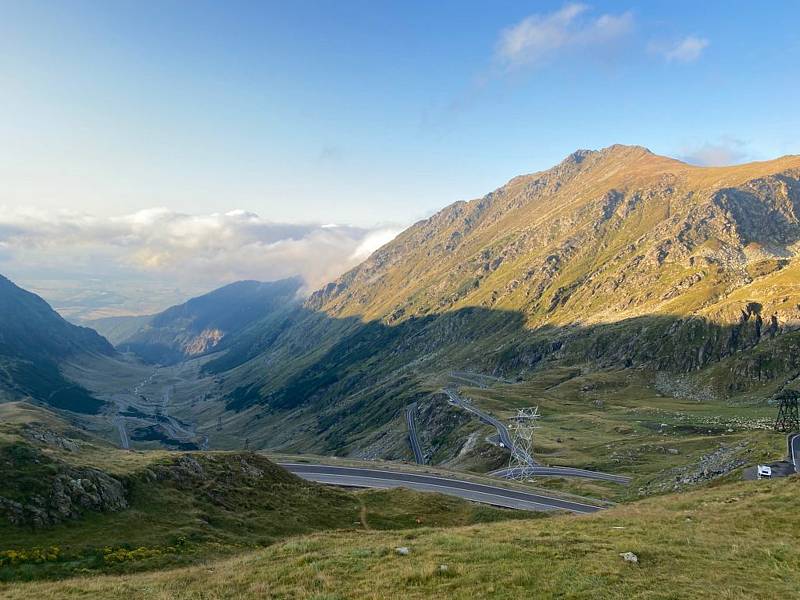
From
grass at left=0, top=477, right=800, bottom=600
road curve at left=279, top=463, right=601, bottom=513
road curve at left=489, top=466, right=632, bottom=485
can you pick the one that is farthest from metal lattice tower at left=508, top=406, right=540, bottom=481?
grass at left=0, top=477, right=800, bottom=600

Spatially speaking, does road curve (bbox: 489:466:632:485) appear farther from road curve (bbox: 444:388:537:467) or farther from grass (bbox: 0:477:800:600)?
→ grass (bbox: 0:477:800:600)

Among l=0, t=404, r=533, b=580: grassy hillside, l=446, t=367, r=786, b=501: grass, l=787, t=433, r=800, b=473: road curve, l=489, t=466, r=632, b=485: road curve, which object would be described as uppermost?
l=0, t=404, r=533, b=580: grassy hillside

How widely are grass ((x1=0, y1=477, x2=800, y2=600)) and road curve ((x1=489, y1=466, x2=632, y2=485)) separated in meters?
68.3

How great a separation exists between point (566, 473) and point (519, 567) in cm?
9232

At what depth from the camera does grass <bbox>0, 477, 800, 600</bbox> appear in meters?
20.5

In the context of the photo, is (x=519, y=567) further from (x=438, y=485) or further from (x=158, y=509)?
(x=438, y=485)

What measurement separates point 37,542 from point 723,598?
41.8 meters

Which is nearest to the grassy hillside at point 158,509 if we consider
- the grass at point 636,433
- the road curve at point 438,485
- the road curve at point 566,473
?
the road curve at point 438,485

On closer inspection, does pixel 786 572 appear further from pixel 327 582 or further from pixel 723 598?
pixel 327 582

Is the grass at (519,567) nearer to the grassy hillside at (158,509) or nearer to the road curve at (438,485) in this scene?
the grassy hillside at (158,509)

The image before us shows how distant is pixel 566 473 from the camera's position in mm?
105562

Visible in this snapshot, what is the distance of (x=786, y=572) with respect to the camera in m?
22.6

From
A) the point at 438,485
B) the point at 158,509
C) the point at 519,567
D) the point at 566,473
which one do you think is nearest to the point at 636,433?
the point at 566,473

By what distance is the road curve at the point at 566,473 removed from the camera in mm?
96844
